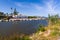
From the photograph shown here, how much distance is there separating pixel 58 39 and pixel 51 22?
15541mm

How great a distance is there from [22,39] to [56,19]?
14.9 meters

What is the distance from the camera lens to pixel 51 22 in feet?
85.1

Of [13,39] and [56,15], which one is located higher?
[56,15]

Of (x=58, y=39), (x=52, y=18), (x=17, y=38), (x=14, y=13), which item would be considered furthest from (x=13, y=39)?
(x=14, y=13)

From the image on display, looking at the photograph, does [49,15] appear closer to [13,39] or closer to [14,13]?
[13,39]

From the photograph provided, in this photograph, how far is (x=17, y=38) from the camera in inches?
500

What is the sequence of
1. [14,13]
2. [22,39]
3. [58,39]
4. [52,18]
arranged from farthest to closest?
[14,13] < [52,18] < [22,39] < [58,39]

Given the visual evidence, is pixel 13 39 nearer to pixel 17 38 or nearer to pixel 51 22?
pixel 17 38

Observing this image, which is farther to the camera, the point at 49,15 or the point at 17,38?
the point at 49,15

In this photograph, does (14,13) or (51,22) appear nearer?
(51,22)

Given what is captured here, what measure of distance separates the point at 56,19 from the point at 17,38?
14.7 meters

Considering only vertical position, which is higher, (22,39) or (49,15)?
(49,15)

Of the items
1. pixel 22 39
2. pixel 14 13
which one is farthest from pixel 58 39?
pixel 14 13

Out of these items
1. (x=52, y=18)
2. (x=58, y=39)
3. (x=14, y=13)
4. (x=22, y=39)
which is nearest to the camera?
(x=58, y=39)
